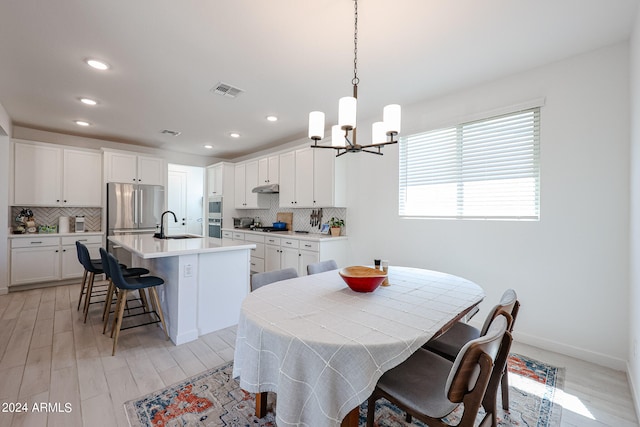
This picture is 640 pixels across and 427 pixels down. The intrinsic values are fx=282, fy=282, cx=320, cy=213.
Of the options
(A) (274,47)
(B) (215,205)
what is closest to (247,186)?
(B) (215,205)

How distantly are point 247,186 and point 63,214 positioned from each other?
3201mm

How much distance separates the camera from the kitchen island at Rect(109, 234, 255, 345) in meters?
2.66

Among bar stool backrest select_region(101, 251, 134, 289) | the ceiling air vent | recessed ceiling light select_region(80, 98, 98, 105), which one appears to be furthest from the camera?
recessed ceiling light select_region(80, 98, 98, 105)

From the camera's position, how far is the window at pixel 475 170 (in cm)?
272

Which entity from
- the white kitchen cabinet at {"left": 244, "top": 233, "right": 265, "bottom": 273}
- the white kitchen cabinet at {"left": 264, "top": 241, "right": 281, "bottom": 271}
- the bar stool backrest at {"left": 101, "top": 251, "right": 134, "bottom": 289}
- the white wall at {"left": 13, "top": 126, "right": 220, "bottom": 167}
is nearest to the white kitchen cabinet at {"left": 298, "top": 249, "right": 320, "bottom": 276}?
the white kitchen cabinet at {"left": 264, "top": 241, "right": 281, "bottom": 271}

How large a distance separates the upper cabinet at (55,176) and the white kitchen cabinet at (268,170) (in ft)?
9.31

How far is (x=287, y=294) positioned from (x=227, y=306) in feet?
5.38

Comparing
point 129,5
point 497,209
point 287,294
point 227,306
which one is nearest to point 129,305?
point 227,306

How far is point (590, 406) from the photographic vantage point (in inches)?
72.2

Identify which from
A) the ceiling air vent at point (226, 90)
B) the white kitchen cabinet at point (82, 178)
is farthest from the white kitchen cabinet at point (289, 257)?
the white kitchen cabinet at point (82, 178)

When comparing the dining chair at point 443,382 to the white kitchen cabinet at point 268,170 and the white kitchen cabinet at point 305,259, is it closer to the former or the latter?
the white kitchen cabinet at point 305,259

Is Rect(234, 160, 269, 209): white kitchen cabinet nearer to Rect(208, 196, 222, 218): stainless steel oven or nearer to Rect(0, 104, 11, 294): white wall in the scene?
Rect(208, 196, 222, 218): stainless steel oven

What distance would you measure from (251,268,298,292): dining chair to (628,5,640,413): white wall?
2.33 m

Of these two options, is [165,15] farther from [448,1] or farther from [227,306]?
[227,306]
